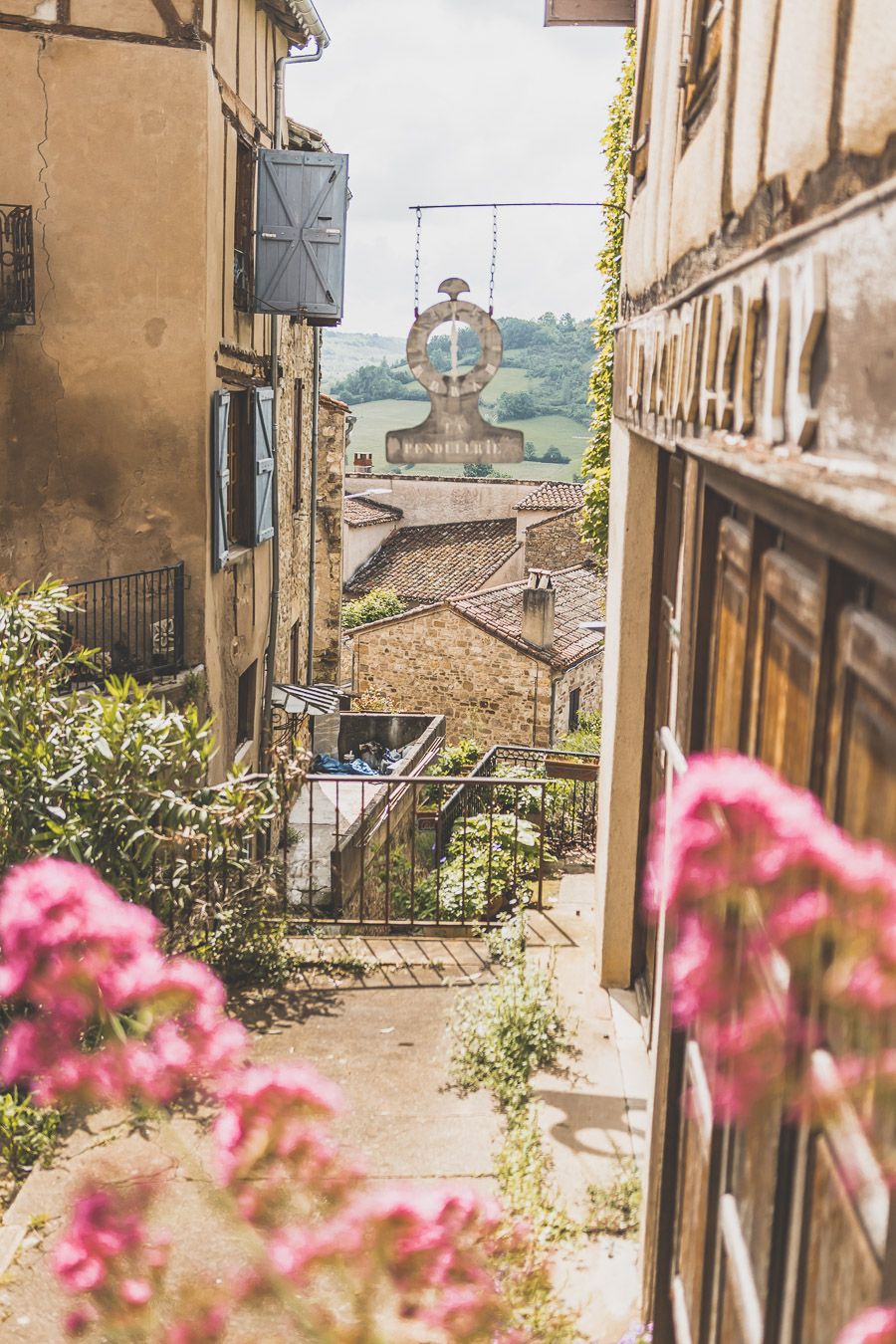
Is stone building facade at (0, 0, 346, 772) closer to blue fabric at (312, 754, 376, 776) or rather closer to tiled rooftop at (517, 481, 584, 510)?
blue fabric at (312, 754, 376, 776)

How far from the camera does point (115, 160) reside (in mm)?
9602

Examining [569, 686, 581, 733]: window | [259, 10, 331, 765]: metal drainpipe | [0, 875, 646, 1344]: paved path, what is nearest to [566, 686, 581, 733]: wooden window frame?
[569, 686, 581, 733]: window

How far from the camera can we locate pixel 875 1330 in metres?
0.81

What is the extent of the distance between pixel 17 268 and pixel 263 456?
2.94 m

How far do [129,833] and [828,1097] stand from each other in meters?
5.70

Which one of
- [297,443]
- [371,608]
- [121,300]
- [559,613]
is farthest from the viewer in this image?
[371,608]

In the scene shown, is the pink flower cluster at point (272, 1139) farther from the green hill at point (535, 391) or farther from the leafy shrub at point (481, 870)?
the green hill at point (535, 391)

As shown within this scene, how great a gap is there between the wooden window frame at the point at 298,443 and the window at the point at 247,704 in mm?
3972

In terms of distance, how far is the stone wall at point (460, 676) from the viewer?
22703mm

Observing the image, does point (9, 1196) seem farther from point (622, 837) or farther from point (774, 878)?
point (774, 878)

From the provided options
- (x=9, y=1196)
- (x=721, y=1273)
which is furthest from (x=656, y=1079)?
(x=9, y=1196)

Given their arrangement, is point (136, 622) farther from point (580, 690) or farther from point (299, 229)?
point (580, 690)

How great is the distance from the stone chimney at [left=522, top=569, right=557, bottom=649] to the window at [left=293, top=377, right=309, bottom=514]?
666 cm

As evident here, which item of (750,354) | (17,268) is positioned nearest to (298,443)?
(17,268)
